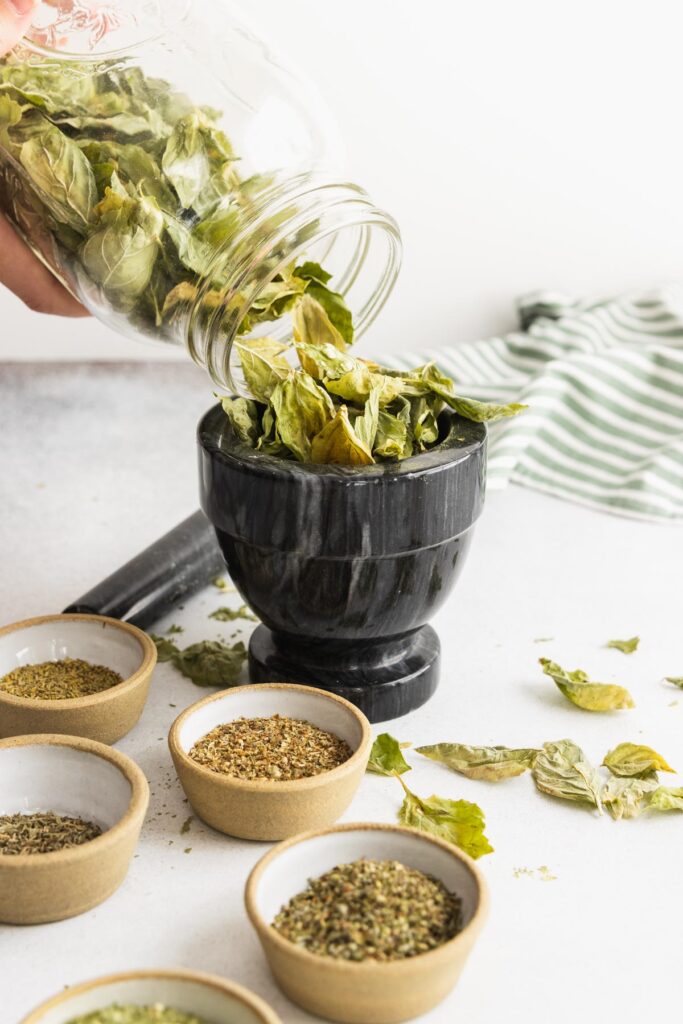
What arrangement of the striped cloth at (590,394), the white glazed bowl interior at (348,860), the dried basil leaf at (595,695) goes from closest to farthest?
the white glazed bowl interior at (348,860) → the dried basil leaf at (595,695) → the striped cloth at (590,394)

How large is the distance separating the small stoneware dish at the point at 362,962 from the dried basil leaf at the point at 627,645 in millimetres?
480

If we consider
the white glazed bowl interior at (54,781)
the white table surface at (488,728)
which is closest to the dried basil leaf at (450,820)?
the white table surface at (488,728)

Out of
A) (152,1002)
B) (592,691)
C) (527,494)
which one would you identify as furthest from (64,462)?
(152,1002)

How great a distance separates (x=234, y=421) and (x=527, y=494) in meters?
0.72

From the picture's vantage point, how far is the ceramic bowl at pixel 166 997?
0.73 metres

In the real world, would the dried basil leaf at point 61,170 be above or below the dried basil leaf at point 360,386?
above

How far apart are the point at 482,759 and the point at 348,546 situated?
0.73 feet

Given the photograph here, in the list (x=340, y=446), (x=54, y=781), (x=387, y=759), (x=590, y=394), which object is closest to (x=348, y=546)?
(x=340, y=446)

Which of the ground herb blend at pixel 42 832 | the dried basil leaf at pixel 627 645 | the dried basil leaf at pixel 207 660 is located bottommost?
the dried basil leaf at pixel 207 660

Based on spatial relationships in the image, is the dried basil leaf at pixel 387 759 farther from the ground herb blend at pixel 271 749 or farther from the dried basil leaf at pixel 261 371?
the dried basil leaf at pixel 261 371

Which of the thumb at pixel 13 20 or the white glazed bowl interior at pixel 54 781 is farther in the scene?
the thumb at pixel 13 20

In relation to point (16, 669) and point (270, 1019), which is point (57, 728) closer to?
point (16, 669)

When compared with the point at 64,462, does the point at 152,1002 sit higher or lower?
higher

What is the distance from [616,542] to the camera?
1563 mm
